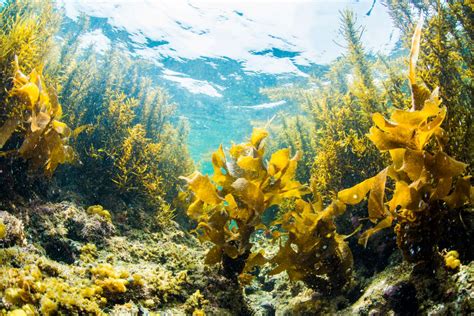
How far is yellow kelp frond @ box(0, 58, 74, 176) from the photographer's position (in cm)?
355

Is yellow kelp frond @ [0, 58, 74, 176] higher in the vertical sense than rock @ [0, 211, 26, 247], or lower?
higher

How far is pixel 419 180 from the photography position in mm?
2100

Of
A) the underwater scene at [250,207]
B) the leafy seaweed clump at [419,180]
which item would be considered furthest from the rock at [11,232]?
the leafy seaweed clump at [419,180]

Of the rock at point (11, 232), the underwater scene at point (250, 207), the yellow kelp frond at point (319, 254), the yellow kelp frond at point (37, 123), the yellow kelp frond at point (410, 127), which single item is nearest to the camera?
the yellow kelp frond at point (410, 127)

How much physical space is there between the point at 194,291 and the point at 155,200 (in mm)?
2896

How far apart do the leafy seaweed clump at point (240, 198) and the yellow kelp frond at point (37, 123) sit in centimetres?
208

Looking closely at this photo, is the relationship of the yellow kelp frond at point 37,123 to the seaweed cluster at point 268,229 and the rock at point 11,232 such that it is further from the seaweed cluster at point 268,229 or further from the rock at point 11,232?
A: the seaweed cluster at point 268,229

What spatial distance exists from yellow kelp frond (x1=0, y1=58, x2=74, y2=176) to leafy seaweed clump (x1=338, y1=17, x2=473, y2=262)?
3.78 meters

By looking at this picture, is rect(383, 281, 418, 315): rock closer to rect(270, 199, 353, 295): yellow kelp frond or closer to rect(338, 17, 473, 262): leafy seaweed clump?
rect(338, 17, 473, 262): leafy seaweed clump

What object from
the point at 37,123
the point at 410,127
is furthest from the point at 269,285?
the point at 37,123

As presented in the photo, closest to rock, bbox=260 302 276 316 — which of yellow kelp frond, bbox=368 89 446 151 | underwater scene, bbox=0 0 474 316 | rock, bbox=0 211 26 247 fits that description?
underwater scene, bbox=0 0 474 316

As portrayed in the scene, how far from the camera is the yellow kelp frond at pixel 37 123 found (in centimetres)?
355

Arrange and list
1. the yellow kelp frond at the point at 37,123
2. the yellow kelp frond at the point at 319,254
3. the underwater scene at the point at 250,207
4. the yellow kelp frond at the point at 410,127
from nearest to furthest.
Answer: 1. the yellow kelp frond at the point at 410,127
2. the underwater scene at the point at 250,207
3. the yellow kelp frond at the point at 319,254
4. the yellow kelp frond at the point at 37,123

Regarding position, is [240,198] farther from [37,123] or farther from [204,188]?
[37,123]
